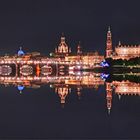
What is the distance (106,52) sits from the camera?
70.2 meters

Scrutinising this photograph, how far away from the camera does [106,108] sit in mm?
21703

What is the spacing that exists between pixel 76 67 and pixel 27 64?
6.57 meters

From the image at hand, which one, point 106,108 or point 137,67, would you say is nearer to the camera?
point 106,108

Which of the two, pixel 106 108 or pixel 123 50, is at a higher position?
pixel 123 50

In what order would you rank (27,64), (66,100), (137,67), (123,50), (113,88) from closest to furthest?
(66,100), (113,88), (137,67), (123,50), (27,64)

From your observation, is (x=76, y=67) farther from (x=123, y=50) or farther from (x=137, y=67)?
(x=137, y=67)

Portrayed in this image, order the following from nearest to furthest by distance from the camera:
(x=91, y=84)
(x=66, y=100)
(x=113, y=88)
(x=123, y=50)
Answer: (x=66, y=100)
(x=113, y=88)
(x=91, y=84)
(x=123, y=50)

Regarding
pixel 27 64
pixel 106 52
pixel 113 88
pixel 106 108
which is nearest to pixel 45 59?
pixel 27 64

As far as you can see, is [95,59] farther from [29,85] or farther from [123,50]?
[29,85]

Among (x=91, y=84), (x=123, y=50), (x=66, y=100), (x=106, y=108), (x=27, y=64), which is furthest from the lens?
(x=27, y=64)

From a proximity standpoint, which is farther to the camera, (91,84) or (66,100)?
(91,84)

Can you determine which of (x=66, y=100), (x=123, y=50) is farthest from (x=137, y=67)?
(x=66, y=100)

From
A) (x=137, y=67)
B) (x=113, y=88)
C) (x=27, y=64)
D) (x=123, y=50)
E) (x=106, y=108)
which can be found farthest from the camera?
(x=27, y=64)

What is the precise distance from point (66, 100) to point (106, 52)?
47.1 metres
